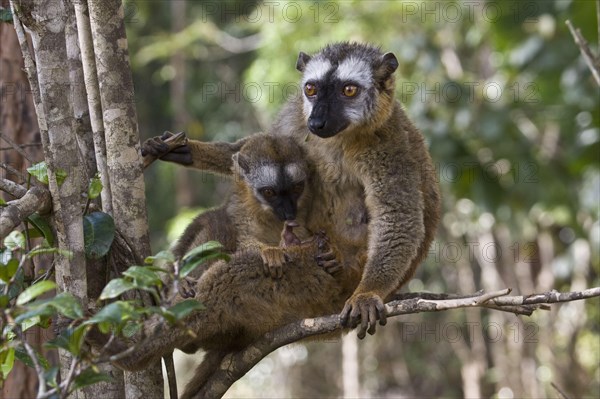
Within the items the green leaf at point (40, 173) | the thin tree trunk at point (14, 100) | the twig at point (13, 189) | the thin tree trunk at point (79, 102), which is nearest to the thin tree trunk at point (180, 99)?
the thin tree trunk at point (14, 100)

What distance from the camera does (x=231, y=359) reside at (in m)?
4.64

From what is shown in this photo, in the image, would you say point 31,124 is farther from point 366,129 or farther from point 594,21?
point 594,21

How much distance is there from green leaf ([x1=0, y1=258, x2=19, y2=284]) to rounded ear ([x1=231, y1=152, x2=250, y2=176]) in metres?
2.51

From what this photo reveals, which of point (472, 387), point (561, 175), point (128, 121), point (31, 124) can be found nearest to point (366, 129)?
point (128, 121)

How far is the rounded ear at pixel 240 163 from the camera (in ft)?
18.4

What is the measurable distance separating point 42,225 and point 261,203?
2.12 metres

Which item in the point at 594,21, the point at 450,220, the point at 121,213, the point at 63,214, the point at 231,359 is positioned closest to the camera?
the point at 63,214

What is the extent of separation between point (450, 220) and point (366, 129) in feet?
26.5

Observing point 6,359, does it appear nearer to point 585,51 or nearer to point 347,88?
point 347,88

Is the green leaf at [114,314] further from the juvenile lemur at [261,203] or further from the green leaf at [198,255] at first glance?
the juvenile lemur at [261,203]

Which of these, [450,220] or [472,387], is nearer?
[472,387]

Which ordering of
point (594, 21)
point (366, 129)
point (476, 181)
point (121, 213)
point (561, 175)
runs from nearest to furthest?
point (121, 213) → point (366, 129) → point (594, 21) → point (476, 181) → point (561, 175)

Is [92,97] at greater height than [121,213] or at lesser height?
greater

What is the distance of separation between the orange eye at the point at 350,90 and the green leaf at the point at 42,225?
2.42 metres
